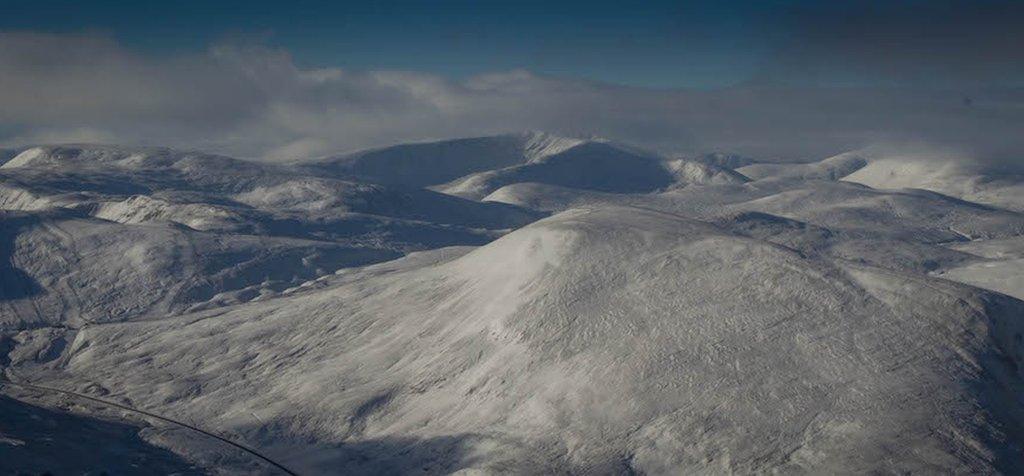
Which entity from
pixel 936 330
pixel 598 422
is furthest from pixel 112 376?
pixel 936 330

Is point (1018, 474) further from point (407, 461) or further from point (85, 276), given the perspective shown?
point (85, 276)

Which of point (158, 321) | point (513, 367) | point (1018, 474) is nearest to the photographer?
point (1018, 474)

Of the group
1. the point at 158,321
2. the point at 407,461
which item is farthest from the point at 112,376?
the point at 407,461

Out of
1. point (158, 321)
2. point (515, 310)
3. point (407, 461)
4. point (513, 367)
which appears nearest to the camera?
point (407, 461)

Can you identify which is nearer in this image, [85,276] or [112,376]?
[112,376]

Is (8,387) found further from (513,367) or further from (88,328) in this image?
(513,367)

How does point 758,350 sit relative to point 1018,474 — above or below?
above

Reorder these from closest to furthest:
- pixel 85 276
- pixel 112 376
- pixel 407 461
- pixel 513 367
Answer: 1. pixel 407 461
2. pixel 513 367
3. pixel 112 376
4. pixel 85 276

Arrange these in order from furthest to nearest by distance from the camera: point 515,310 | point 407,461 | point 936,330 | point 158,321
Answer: point 158,321 < point 515,310 < point 936,330 < point 407,461

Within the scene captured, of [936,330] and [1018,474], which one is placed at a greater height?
[936,330]
